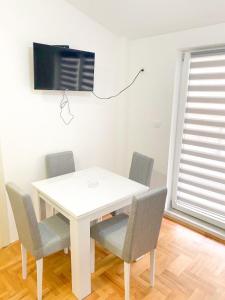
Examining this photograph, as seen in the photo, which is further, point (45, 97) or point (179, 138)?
point (179, 138)

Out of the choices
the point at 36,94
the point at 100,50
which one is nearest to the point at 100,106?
the point at 100,50

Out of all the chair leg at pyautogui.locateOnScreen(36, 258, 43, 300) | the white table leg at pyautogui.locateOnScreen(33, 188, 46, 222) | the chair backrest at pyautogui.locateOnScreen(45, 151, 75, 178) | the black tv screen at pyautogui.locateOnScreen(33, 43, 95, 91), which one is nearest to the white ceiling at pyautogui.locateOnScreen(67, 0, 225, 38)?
the black tv screen at pyautogui.locateOnScreen(33, 43, 95, 91)

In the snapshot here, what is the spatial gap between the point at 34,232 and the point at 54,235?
0.26m

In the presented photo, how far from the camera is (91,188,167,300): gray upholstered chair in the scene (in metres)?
1.57

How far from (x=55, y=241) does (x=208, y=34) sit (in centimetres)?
242

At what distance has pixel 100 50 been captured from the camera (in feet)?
9.56

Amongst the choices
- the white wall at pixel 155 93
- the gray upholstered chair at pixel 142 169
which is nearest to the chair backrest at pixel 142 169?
the gray upholstered chair at pixel 142 169

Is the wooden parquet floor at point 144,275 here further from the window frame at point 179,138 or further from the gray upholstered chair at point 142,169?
the gray upholstered chair at point 142,169

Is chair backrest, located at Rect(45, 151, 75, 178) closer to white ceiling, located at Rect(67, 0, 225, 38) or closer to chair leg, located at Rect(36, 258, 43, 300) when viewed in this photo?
chair leg, located at Rect(36, 258, 43, 300)

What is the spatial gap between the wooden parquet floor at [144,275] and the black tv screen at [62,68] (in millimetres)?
1740

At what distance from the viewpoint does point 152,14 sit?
95.7 inches

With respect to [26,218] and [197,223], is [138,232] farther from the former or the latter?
[197,223]

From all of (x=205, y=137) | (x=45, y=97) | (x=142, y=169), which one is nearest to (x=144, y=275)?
(x=142, y=169)

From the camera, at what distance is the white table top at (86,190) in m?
1.83
